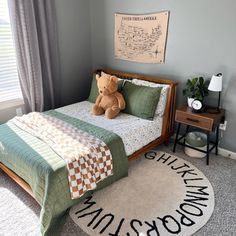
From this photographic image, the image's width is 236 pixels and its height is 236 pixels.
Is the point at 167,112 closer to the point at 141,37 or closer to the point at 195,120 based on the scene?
the point at 195,120

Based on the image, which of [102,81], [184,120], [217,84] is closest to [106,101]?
[102,81]

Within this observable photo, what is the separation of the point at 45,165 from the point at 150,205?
3.27ft

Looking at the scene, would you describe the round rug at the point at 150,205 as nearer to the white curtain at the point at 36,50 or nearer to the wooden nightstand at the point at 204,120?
the wooden nightstand at the point at 204,120

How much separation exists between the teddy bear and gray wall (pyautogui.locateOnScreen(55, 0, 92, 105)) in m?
0.94

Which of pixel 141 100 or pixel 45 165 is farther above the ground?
pixel 141 100

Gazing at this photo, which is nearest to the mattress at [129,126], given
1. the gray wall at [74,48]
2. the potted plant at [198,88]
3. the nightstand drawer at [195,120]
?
the nightstand drawer at [195,120]

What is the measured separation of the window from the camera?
2.65m

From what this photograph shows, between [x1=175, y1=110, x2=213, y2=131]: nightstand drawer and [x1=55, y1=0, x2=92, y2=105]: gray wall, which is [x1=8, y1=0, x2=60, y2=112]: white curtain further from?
[x1=175, y1=110, x2=213, y2=131]: nightstand drawer

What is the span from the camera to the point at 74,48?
11.2 feet

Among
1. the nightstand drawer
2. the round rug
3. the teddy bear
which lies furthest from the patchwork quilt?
the nightstand drawer

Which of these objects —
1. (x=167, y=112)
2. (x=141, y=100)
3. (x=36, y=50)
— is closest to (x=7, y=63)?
(x=36, y=50)

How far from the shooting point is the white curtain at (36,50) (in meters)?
2.66

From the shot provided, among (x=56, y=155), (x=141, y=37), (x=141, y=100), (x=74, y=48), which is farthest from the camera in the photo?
(x=74, y=48)

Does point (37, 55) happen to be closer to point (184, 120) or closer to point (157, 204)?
point (184, 120)
